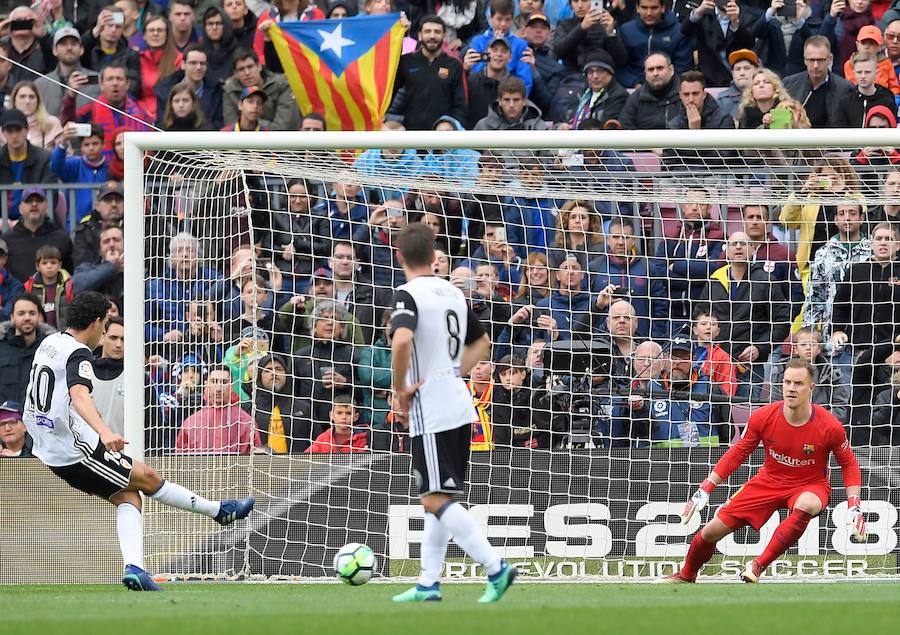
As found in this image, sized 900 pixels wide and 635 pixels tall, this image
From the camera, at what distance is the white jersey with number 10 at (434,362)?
7.13 m

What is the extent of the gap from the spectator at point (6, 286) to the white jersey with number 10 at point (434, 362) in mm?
7308

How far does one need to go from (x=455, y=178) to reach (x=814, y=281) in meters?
3.23

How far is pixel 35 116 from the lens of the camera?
15039 mm

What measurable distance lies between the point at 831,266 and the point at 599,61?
3.60 m

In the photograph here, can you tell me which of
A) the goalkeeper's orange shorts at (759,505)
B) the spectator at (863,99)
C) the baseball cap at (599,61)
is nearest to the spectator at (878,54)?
the spectator at (863,99)

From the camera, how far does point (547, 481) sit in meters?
10.7

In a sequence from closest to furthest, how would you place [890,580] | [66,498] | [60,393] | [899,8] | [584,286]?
[60,393] < [890,580] < [66,498] < [584,286] < [899,8]

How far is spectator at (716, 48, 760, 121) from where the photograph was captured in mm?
13461

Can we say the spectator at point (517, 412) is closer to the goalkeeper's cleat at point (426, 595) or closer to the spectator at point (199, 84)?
the goalkeeper's cleat at point (426, 595)

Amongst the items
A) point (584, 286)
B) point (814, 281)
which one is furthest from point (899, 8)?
point (584, 286)

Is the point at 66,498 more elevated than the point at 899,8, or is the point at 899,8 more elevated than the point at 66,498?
the point at 899,8

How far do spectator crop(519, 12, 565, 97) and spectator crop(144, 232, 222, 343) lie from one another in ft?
14.9

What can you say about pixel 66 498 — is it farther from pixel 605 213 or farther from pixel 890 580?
pixel 890 580

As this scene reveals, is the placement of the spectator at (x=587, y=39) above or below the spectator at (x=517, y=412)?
above
